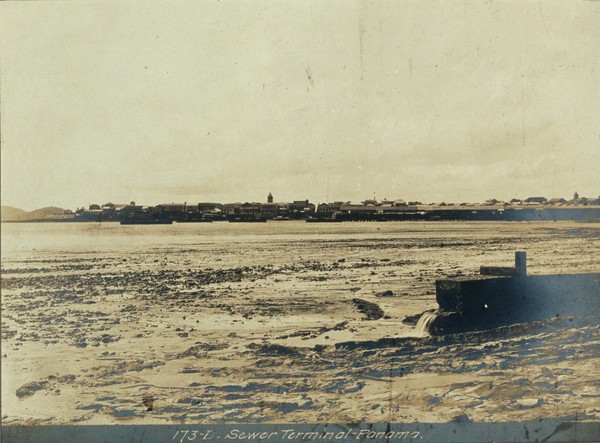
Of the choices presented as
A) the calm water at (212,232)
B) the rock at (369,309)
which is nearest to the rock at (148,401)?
the calm water at (212,232)

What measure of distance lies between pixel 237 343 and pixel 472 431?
2.09 meters

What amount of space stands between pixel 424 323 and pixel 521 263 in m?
1.16

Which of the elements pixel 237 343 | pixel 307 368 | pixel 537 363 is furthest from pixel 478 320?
pixel 237 343

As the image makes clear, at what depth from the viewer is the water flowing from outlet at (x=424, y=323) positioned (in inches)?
198

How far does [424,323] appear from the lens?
5059 millimetres

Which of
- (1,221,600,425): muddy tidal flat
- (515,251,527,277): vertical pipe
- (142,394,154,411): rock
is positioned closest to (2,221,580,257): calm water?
(1,221,600,425): muddy tidal flat

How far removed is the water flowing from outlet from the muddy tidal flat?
0.06 m

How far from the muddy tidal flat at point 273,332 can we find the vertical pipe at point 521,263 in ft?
0.25

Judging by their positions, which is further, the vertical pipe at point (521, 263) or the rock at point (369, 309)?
Result: the vertical pipe at point (521, 263)

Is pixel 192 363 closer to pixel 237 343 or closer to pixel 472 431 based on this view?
pixel 237 343

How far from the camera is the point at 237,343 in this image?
4887 millimetres

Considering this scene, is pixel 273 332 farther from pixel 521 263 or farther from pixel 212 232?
pixel 521 263

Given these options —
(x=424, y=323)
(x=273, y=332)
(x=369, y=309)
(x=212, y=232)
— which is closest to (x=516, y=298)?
(x=424, y=323)

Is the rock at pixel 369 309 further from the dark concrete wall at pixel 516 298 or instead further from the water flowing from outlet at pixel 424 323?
the dark concrete wall at pixel 516 298
